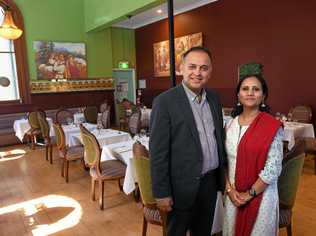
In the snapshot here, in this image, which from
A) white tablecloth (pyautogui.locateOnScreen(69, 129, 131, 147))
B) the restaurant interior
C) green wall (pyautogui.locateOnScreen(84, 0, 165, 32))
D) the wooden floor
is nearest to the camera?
the wooden floor

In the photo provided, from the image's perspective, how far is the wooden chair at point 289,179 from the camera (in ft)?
5.98

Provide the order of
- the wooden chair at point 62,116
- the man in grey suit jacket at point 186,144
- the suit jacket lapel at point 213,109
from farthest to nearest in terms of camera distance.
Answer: the wooden chair at point 62,116 → the suit jacket lapel at point 213,109 → the man in grey suit jacket at point 186,144

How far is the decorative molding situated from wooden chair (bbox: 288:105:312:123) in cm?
587

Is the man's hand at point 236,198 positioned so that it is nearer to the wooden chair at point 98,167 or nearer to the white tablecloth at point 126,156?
the white tablecloth at point 126,156

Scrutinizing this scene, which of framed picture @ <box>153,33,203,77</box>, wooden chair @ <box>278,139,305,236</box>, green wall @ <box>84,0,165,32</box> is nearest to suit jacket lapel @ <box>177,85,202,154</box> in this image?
wooden chair @ <box>278,139,305,236</box>

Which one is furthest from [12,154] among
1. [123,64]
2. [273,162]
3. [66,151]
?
[273,162]

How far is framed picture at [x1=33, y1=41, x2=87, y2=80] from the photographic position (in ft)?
24.5

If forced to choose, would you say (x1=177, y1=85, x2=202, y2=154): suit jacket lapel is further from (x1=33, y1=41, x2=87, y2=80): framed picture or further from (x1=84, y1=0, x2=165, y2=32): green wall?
(x1=33, y1=41, x2=87, y2=80): framed picture

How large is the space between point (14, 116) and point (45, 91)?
3.64 ft

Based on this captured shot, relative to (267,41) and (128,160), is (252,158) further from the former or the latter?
(267,41)

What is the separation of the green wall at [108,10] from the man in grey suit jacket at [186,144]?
4.17 meters

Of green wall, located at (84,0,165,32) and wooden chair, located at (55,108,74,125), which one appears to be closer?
green wall, located at (84,0,165,32)

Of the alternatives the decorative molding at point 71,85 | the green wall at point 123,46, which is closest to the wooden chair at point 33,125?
the decorative molding at point 71,85

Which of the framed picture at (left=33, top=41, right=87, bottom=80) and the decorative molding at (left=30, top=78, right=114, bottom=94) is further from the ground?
the framed picture at (left=33, top=41, right=87, bottom=80)
